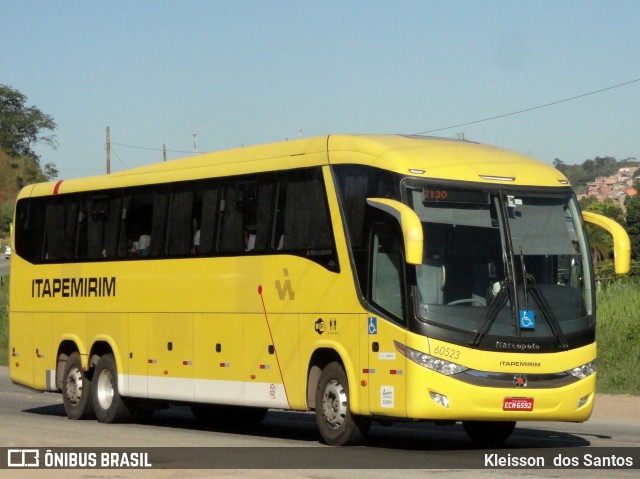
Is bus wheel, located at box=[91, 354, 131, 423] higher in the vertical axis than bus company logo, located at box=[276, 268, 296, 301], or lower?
lower

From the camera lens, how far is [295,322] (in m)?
17.8

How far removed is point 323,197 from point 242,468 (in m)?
4.55

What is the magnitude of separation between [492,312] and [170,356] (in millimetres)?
6633

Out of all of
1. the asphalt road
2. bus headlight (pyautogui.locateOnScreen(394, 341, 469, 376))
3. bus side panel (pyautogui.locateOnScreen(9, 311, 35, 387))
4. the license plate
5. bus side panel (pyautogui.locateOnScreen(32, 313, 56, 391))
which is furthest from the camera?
bus side panel (pyautogui.locateOnScreen(9, 311, 35, 387))

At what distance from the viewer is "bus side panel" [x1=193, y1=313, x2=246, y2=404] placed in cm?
1909

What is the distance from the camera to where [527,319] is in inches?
623

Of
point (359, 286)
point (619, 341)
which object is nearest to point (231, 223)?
point (359, 286)

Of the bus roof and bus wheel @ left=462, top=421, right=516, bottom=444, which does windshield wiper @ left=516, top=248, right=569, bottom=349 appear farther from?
bus wheel @ left=462, top=421, right=516, bottom=444

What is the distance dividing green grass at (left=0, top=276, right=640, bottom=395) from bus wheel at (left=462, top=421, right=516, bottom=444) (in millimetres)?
9507

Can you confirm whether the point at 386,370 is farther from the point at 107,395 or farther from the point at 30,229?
the point at 30,229

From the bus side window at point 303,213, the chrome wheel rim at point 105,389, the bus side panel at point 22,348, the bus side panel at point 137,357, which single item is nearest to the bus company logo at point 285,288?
the bus side window at point 303,213

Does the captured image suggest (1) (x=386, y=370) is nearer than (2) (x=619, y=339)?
Yes

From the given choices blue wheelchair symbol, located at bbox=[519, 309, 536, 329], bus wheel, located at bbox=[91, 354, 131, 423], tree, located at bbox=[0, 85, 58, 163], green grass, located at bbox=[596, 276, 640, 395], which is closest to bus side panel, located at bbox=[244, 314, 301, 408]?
blue wheelchair symbol, located at bbox=[519, 309, 536, 329]

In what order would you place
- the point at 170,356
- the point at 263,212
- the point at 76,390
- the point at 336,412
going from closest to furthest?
the point at 336,412 < the point at 263,212 < the point at 170,356 < the point at 76,390
